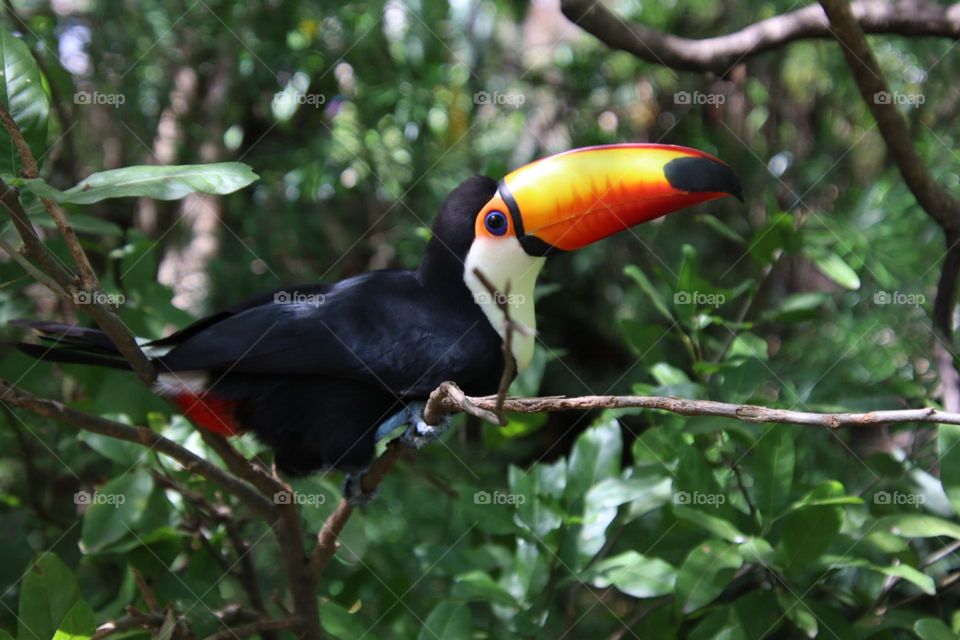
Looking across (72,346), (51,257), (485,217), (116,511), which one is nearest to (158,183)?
(51,257)

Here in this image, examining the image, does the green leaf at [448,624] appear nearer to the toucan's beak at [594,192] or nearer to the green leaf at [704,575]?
the green leaf at [704,575]

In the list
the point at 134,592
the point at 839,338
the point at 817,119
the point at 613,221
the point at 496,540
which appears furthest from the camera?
the point at 817,119

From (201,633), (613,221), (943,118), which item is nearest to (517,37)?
(943,118)

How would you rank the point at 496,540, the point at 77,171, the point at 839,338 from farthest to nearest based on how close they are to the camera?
the point at 77,171, the point at 839,338, the point at 496,540

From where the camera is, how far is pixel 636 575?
1.73 metres

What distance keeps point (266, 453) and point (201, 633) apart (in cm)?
76

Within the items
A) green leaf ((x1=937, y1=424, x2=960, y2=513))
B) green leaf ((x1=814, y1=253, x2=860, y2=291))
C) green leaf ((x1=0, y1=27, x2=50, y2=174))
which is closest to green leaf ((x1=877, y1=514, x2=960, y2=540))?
green leaf ((x1=937, y1=424, x2=960, y2=513))

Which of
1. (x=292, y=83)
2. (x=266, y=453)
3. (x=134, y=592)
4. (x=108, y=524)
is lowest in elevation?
(x=266, y=453)

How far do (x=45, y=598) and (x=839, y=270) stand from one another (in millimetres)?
1558

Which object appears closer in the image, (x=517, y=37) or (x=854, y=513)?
(x=854, y=513)

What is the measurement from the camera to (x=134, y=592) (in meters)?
1.77

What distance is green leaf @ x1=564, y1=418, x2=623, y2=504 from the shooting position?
189 cm

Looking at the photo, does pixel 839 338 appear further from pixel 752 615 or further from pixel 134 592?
pixel 134 592

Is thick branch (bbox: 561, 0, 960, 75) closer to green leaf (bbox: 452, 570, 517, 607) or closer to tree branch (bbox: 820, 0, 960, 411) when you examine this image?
tree branch (bbox: 820, 0, 960, 411)
